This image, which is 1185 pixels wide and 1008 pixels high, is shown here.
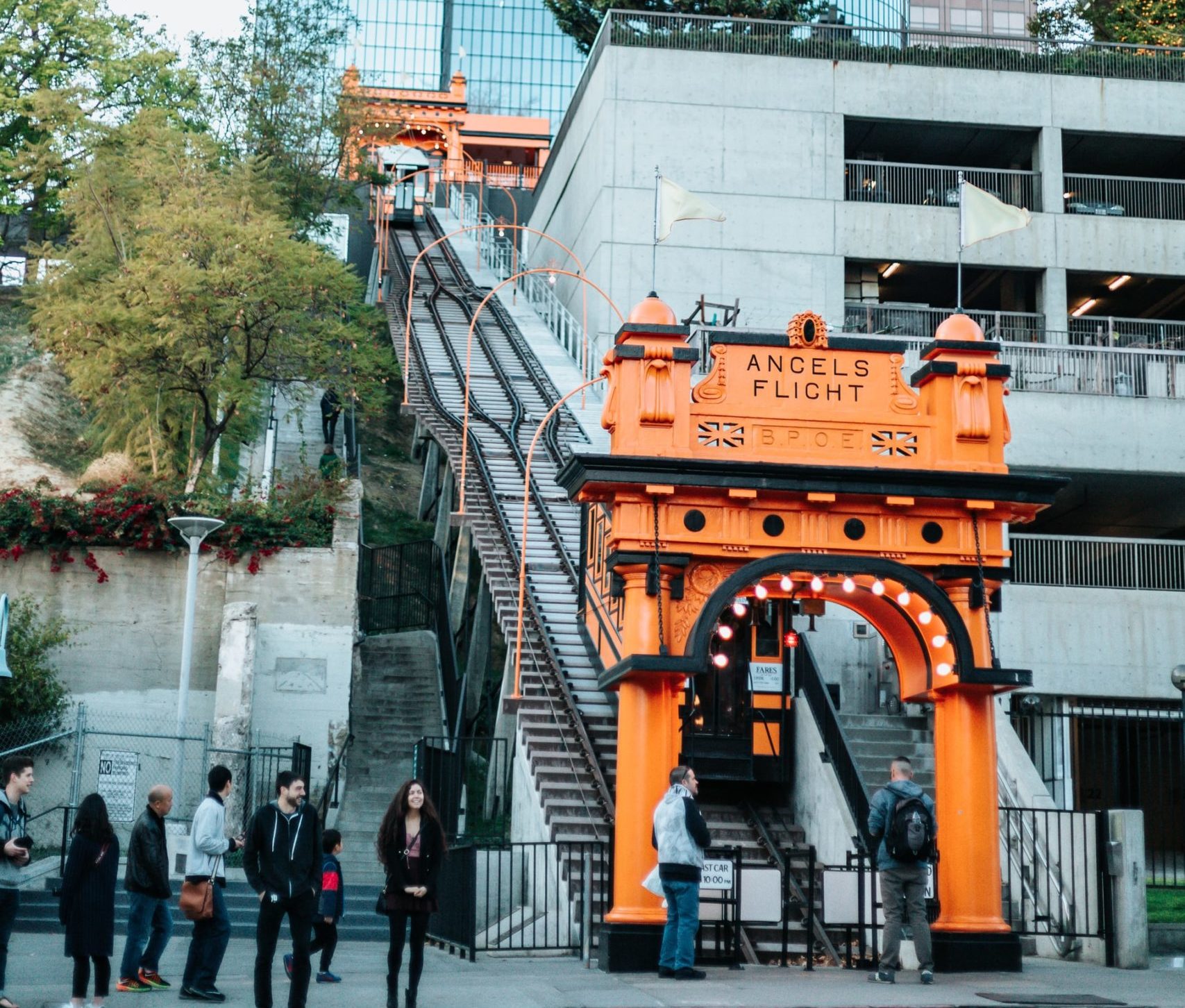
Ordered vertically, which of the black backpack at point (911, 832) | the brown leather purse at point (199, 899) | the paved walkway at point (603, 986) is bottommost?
the paved walkway at point (603, 986)

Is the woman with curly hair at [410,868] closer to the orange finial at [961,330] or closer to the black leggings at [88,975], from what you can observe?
the black leggings at [88,975]

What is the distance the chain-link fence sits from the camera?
21750 mm

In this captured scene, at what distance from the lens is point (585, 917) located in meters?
14.8

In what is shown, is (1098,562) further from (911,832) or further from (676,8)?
(676,8)

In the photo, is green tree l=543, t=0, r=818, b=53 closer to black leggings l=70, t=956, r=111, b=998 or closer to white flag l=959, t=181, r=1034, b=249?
white flag l=959, t=181, r=1034, b=249

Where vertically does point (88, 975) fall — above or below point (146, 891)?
below

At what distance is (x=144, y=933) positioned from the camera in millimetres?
11883

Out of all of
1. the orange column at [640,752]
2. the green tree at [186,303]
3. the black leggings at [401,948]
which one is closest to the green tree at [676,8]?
the green tree at [186,303]

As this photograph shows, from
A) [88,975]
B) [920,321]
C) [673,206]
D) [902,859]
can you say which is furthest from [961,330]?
[920,321]

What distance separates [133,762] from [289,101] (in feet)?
91.3

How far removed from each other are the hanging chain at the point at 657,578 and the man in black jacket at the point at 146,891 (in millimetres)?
4588

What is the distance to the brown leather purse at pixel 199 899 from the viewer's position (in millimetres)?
11375

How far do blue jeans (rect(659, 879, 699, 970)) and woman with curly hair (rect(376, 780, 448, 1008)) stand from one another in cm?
274

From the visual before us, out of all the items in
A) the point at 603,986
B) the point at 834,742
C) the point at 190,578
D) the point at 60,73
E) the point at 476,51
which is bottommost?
the point at 603,986
